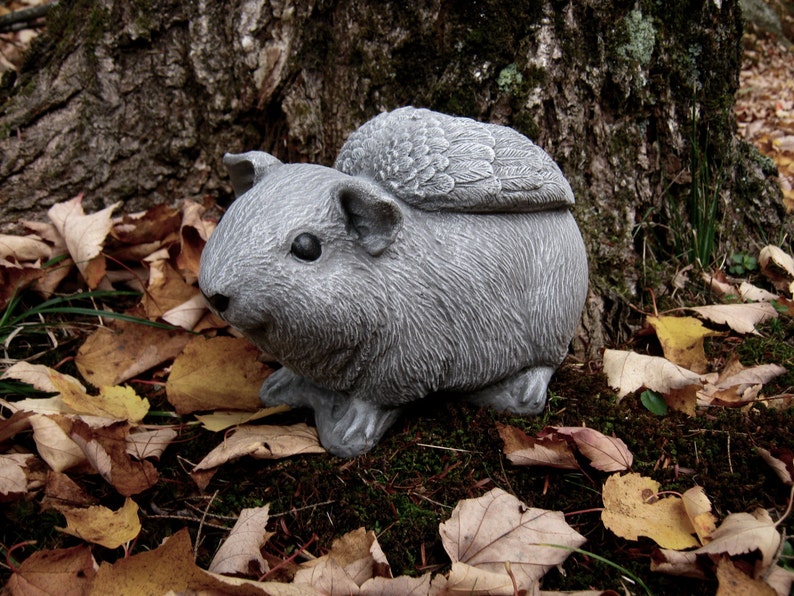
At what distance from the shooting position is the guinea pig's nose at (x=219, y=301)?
6.09ft

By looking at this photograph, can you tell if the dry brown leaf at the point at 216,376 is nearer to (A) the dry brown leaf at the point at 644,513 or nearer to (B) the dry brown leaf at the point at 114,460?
(B) the dry brown leaf at the point at 114,460

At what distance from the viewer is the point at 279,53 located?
3.04 metres

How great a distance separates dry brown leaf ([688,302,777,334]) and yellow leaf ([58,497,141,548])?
92.3 inches

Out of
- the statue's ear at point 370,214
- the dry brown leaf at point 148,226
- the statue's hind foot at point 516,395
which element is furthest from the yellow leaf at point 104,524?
the dry brown leaf at point 148,226

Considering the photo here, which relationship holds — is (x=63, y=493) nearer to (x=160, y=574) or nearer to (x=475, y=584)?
(x=160, y=574)

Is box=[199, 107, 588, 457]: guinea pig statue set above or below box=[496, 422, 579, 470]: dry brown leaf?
above

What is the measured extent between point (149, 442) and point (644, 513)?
1604mm

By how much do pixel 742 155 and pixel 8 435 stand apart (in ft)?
11.9

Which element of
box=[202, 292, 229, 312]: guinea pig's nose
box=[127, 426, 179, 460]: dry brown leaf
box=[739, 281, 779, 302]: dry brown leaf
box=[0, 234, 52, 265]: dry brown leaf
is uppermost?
box=[202, 292, 229, 312]: guinea pig's nose

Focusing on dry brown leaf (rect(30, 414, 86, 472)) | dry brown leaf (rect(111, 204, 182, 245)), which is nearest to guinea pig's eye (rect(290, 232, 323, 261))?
dry brown leaf (rect(30, 414, 86, 472))

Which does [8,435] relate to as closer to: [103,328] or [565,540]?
[103,328]

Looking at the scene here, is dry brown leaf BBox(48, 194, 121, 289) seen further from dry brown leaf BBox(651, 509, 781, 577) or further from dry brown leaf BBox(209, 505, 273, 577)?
dry brown leaf BBox(651, 509, 781, 577)

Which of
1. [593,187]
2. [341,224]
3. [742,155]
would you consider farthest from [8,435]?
[742,155]

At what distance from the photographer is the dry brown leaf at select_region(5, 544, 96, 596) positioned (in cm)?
180
